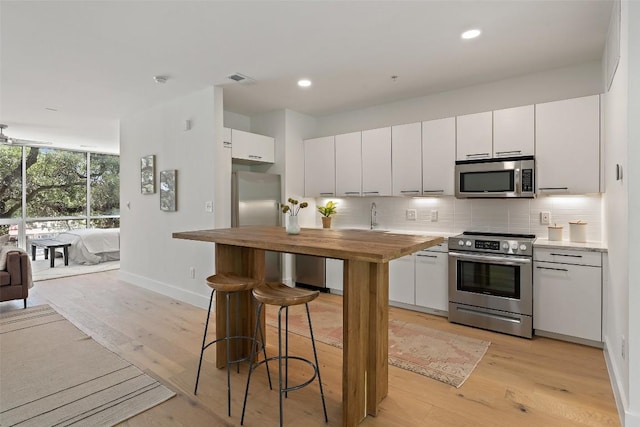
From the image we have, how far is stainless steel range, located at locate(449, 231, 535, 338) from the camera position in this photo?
3.23 meters

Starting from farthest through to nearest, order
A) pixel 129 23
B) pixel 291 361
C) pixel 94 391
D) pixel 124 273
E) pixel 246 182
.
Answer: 1. pixel 124 273
2. pixel 246 182
3. pixel 291 361
4. pixel 129 23
5. pixel 94 391

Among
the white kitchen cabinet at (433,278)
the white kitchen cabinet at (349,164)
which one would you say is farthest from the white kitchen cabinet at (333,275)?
the white kitchen cabinet at (433,278)

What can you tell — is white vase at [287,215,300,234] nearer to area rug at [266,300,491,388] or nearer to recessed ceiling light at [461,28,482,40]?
area rug at [266,300,491,388]

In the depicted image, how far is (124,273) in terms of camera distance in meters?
5.58

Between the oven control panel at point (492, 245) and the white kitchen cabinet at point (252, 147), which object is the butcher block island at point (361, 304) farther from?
the white kitchen cabinet at point (252, 147)

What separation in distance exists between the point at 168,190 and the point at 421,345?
142 inches

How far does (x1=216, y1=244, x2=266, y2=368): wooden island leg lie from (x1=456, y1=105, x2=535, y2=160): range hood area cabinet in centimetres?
255

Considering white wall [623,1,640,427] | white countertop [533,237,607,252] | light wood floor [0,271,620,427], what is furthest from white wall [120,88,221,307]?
white wall [623,1,640,427]

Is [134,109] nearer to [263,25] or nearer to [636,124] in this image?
[263,25]

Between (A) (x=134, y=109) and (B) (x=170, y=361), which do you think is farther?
(A) (x=134, y=109)

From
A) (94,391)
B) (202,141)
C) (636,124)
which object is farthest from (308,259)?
(636,124)

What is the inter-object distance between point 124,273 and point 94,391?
3598 mm

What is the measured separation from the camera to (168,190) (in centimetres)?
459

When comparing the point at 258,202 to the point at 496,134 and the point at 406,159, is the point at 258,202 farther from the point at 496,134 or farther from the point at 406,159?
the point at 496,134
